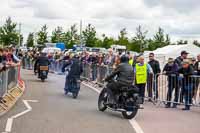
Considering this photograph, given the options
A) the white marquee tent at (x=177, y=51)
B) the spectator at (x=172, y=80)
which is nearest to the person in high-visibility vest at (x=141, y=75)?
the spectator at (x=172, y=80)

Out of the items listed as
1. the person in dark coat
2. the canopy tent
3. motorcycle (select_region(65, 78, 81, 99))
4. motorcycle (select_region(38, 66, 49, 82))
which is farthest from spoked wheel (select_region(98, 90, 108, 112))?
the canopy tent

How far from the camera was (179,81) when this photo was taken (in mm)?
15969

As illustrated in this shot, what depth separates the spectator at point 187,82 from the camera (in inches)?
612

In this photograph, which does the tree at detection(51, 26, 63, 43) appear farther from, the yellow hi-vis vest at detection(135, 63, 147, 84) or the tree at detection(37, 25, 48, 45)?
the yellow hi-vis vest at detection(135, 63, 147, 84)

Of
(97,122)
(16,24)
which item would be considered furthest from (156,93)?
(16,24)

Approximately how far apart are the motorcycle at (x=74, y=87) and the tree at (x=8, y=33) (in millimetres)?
60704

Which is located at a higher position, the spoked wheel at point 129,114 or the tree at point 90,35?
the tree at point 90,35

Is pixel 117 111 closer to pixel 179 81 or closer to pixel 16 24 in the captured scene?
pixel 179 81

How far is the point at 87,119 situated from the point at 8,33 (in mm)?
68634

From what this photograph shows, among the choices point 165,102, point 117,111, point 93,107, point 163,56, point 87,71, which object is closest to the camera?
point 117,111

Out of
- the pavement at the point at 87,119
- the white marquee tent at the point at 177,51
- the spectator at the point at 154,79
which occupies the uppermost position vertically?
the white marquee tent at the point at 177,51

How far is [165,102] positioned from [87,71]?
11.5m

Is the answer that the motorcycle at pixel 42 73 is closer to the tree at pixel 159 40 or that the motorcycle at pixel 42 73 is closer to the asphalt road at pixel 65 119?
the asphalt road at pixel 65 119

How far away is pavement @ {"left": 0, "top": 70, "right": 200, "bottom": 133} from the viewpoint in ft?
35.1
